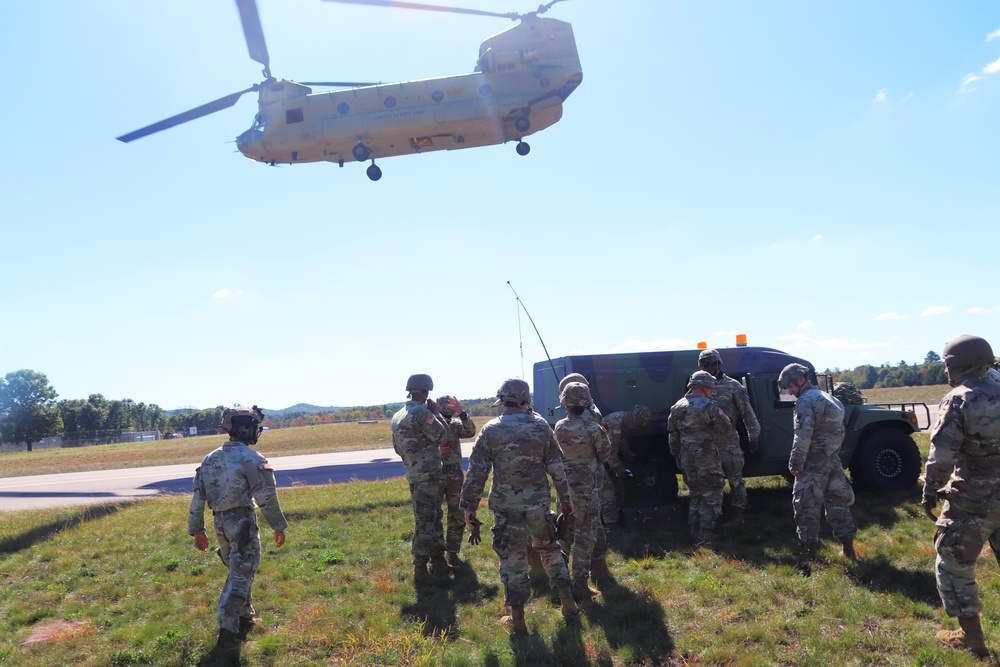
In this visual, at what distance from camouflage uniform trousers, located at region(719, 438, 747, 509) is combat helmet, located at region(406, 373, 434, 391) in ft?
12.6

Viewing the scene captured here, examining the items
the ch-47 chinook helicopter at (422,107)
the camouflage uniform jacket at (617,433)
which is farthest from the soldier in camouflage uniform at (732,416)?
the ch-47 chinook helicopter at (422,107)

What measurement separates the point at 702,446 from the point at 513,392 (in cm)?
325

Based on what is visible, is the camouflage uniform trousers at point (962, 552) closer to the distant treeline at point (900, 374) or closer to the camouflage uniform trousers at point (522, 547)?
the camouflage uniform trousers at point (522, 547)

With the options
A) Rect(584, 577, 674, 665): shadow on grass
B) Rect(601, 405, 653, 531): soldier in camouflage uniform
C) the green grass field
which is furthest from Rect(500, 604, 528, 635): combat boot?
Rect(601, 405, 653, 531): soldier in camouflage uniform

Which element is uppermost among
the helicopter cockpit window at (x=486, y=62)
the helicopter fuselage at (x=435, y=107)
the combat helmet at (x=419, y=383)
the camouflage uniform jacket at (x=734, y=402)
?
the helicopter cockpit window at (x=486, y=62)

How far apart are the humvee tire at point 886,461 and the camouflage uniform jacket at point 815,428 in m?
3.53

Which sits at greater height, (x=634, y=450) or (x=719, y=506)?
(x=634, y=450)

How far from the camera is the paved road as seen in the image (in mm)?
15788

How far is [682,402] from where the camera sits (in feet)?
25.0

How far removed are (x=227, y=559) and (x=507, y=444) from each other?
268 cm

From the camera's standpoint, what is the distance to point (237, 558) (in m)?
5.39

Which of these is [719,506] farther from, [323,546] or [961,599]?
[323,546]

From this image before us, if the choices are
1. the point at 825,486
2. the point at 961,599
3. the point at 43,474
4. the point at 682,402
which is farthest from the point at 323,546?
the point at 43,474

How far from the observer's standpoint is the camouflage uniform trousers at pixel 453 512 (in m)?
7.32
